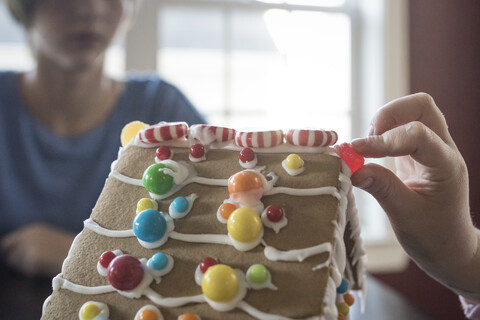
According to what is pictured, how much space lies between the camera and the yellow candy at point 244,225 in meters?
0.54

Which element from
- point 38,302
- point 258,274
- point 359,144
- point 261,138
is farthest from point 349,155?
point 38,302

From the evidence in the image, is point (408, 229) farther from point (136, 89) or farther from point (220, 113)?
point (220, 113)

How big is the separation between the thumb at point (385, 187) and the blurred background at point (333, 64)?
1.31m

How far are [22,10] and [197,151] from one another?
3.21ft

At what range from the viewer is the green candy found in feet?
1.71

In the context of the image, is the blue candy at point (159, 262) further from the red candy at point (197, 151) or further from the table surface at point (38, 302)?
the table surface at point (38, 302)

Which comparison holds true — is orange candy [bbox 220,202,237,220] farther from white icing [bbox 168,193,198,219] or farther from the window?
the window

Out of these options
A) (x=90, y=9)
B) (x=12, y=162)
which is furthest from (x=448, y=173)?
(x=12, y=162)

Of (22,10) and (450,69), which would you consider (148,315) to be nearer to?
(22,10)

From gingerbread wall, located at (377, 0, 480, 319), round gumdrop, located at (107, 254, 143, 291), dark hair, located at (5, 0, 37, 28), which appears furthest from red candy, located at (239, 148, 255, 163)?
gingerbread wall, located at (377, 0, 480, 319)

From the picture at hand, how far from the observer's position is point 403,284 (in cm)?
218

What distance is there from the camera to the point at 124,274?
54 cm

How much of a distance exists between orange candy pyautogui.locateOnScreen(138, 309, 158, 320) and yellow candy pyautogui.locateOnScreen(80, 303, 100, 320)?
65mm

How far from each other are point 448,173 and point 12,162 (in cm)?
134
